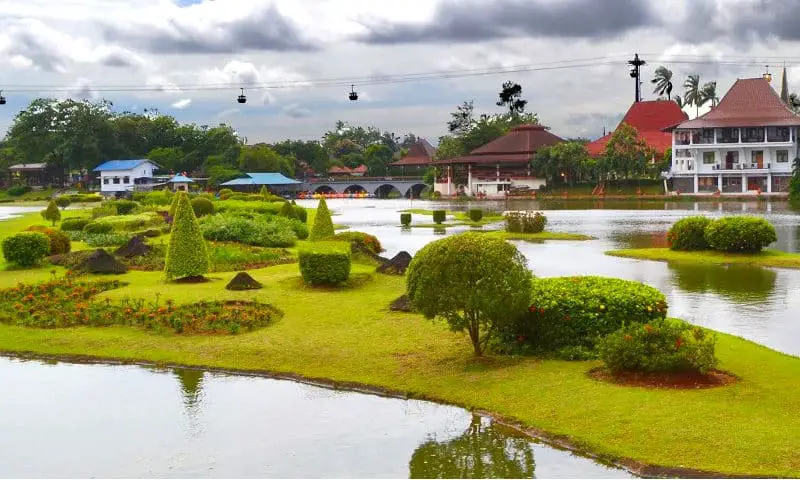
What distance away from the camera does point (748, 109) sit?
86.6m

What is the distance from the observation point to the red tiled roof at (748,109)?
279 ft

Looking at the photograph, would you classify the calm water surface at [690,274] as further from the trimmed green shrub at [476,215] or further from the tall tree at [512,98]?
the tall tree at [512,98]

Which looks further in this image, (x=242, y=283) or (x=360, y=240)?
(x=360, y=240)

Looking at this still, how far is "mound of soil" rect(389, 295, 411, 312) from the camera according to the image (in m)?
18.2

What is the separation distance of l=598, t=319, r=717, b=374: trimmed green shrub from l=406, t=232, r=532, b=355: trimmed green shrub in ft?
5.26

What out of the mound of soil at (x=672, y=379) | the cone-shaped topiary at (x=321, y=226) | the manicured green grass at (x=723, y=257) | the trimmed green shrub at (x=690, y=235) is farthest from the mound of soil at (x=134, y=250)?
the mound of soil at (x=672, y=379)

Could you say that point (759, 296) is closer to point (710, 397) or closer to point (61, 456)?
point (710, 397)

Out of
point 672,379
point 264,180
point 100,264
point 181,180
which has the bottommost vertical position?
point 672,379

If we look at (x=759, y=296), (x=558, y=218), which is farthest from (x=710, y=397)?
(x=558, y=218)

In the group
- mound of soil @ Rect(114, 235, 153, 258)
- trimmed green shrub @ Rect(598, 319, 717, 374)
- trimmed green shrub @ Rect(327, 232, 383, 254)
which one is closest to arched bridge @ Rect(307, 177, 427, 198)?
trimmed green shrub @ Rect(327, 232, 383, 254)

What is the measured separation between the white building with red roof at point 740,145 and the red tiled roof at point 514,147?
769 inches

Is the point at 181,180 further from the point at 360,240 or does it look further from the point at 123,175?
the point at 360,240

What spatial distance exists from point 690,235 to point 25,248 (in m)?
21.7

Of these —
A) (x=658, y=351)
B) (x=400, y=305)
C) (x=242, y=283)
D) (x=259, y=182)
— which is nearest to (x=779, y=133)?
(x=259, y=182)
